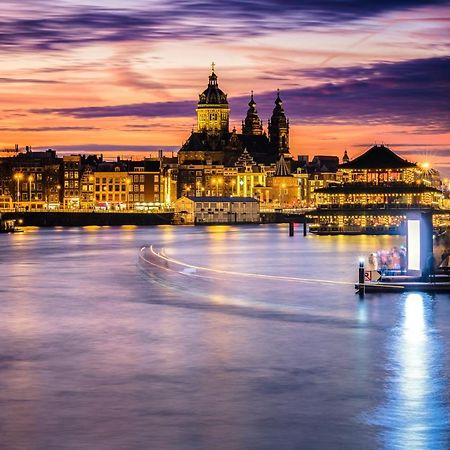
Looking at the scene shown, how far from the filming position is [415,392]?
63.4 ft

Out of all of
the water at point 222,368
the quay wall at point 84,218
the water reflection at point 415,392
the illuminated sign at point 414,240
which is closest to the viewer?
the water reflection at point 415,392

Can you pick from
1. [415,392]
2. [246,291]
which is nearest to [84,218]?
[246,291]

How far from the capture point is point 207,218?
19100 centimetres

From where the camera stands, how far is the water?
16453mm

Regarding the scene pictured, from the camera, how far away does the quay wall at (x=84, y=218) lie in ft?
590

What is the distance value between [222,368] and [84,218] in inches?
6394

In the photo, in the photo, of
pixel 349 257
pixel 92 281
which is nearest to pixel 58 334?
pixel 92 281

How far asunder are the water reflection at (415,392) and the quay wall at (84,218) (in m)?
154

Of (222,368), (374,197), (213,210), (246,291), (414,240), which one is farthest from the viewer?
(213,210)

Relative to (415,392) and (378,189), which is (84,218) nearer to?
(378,189)

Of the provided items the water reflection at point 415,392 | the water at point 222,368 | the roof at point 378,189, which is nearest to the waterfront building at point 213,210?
the roof at point 378,189

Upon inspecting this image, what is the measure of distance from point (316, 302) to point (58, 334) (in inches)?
450

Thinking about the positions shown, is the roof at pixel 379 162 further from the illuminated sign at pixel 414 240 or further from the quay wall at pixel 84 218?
the illuminated sign at pixel 414 240

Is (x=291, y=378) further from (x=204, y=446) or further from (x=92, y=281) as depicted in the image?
(x=92, y=281)
